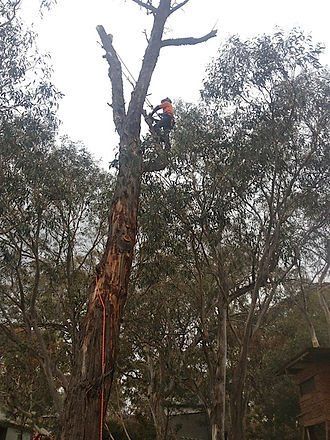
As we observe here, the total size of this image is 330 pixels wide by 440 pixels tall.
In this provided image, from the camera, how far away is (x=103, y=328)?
5023 mm

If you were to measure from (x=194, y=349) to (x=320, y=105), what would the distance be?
7904mm

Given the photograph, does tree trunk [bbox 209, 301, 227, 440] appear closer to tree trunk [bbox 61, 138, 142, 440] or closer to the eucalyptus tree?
the eucalyptus tree

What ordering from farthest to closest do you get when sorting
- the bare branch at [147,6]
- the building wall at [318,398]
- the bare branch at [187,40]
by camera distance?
the building wall at [318,398]
the bare branch at [147,6]
the bare branch at [187,40]

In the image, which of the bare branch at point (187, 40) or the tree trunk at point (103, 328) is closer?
the tree trunk at point (103, 328)

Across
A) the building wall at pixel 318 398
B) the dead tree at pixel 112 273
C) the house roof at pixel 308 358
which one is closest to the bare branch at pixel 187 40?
the dead tree at pixel 112 273

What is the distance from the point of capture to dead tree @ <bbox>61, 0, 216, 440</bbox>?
4.66 meters

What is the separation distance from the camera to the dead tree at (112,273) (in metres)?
4.66

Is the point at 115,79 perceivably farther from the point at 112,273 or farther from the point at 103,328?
the point at 103,328

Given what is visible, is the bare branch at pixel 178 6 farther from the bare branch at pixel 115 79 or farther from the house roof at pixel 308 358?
the house roof at pixel 308 358

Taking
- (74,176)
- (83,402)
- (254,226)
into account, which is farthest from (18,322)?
(83,402)

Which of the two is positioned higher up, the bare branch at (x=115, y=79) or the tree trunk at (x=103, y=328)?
the bare branch at (x=115, y=79)

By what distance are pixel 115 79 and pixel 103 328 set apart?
3.85 metres

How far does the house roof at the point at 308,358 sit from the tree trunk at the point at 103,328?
6420mm

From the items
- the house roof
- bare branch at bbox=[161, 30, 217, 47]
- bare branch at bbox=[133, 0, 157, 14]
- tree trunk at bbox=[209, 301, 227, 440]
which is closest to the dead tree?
bare branch at bbox=[161, 30, 217, 47]
